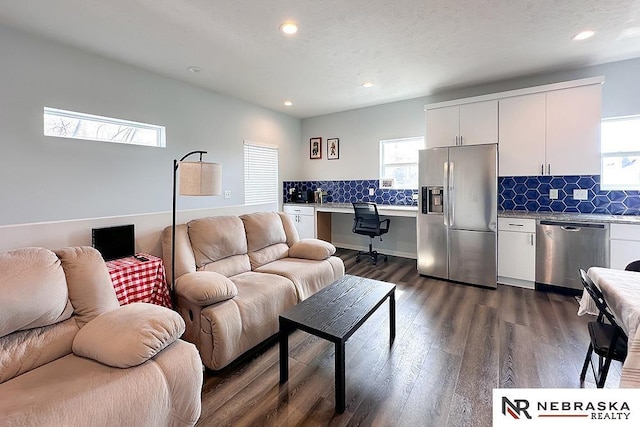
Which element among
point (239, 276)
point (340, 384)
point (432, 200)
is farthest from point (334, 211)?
point (340, 384)

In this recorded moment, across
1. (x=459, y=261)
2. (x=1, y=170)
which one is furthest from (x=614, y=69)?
(x=1, y=170)

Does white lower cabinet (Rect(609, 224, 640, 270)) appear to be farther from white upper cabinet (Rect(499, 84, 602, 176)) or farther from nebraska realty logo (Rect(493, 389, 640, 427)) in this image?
nebraska realty logo (Rect(493, 389, 640, 427))

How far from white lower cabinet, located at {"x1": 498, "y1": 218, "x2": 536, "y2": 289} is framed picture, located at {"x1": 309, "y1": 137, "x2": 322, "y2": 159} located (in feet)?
11.4

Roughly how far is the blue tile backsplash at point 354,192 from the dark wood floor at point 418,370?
2.31m

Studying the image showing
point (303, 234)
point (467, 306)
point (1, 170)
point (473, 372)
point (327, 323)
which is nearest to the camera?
point (327, 323)

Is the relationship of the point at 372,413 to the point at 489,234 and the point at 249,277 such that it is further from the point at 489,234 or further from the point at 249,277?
the point at 489,234

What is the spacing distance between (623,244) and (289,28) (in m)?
3.90

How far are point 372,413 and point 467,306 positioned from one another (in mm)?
1875

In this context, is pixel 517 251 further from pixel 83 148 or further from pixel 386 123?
pixel 83 148

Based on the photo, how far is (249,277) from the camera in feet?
8.36

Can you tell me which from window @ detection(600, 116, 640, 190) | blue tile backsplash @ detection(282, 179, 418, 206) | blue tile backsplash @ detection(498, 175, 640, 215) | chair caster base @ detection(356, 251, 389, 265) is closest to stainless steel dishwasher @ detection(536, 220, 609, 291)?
blue tile backsplash @ detection(498, 175, 640, 215)

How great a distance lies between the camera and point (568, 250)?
10.3ft

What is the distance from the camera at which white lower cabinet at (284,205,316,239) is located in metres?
5.22

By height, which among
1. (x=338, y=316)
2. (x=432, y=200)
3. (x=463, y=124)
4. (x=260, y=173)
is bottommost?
(x=338, y=316)
